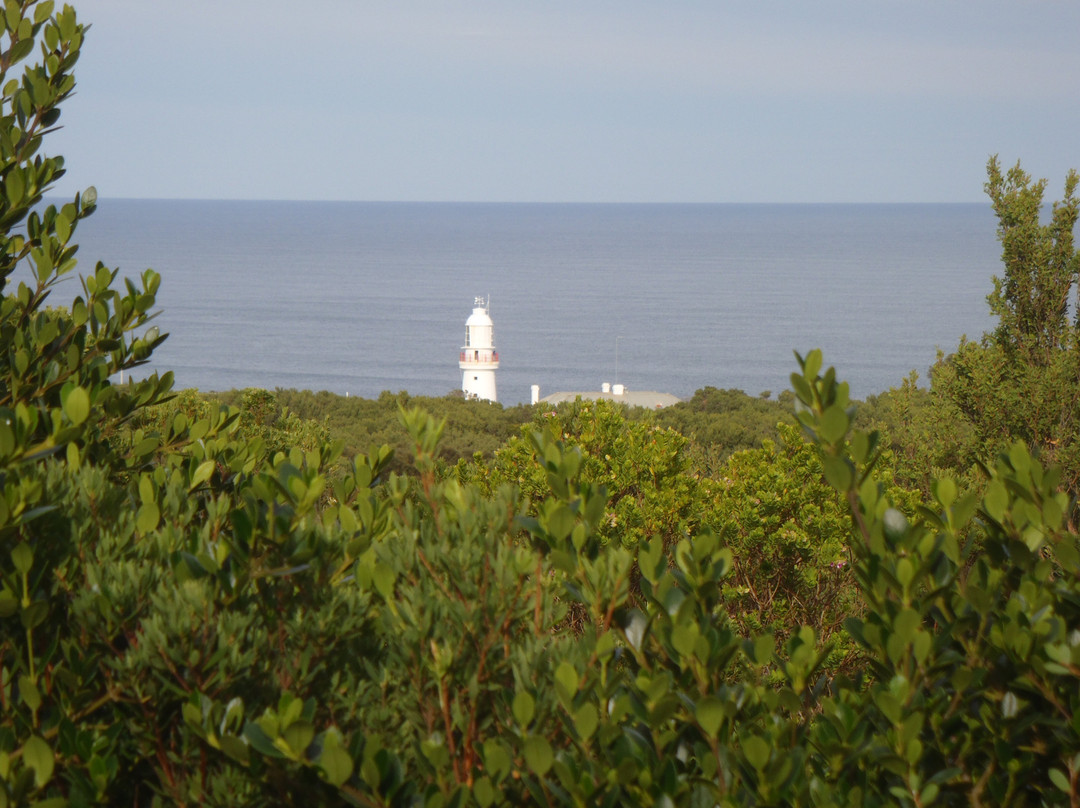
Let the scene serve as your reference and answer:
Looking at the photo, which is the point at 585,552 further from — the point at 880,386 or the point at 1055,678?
the point at 880,386

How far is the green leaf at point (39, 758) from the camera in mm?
2223

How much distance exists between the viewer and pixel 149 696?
2459 millimetres

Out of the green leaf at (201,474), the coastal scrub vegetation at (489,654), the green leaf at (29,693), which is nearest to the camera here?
the coastal scrub vegetation at (489,654)

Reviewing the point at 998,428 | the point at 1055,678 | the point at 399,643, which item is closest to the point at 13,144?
the point at 399,643

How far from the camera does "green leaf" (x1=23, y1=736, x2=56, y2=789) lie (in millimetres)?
2223

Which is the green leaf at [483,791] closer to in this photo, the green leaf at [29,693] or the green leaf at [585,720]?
the green leaf at [585,720]

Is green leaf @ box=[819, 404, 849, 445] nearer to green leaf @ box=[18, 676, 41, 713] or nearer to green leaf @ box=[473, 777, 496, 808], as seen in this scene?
green leaf @ box=[473, 777, 496, 808]

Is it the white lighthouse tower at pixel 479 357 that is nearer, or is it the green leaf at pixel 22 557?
the green leaf at pixel 22 557

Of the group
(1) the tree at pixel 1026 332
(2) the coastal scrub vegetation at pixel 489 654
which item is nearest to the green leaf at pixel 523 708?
(2) the coastal scrub vegetation at pixel 489 654

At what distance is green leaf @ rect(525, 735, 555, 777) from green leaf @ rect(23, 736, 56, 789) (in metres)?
1.04

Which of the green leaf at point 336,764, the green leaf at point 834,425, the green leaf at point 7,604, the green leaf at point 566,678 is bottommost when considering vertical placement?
the green leaf at point 336,764

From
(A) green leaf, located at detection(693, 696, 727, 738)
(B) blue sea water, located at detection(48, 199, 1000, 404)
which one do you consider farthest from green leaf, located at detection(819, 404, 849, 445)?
(B) blue sea water, located at detection(48, 199, 1000, 404)

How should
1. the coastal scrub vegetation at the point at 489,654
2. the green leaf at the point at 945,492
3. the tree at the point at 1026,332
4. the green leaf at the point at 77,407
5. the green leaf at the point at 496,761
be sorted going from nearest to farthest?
1. the green leaf at the point at 496,761
2. the coastal scrub vegetation at the point at 489,654
3. the green leaf at the point at 945,492
4. the green leaf at the point at 77,407
5. the tree at the point at 1026,332

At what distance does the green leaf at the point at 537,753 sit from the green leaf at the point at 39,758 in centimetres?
104
